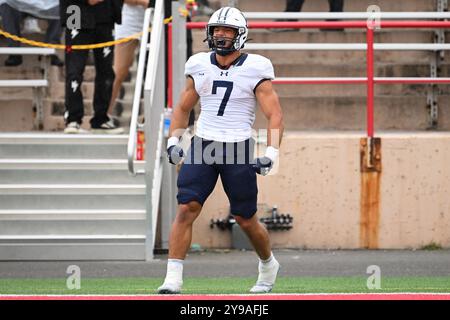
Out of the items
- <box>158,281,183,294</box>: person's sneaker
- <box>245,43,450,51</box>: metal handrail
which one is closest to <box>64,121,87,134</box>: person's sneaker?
<box>245,43,450,51</box>: metal handrail

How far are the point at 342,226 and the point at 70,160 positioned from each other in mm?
2948

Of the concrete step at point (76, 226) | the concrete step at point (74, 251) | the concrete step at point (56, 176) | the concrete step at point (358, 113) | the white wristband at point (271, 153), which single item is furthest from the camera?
the concrete step at point (358, 113)

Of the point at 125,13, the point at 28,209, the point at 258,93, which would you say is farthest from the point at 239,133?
the point at 125,13

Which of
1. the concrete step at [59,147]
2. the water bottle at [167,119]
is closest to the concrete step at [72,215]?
the concrete step at [59,147]

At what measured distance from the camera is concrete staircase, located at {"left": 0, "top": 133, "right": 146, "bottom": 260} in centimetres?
1326

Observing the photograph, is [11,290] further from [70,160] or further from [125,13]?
[125,13]

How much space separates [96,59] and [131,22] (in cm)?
81

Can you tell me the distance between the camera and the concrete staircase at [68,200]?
13258 millimetres

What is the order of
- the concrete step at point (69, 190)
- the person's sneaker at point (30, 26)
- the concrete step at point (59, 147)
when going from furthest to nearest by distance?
the person's sneaker at point (30, 26) < the concrete step at point (59, 147) < the concrete step at point (69, 190)

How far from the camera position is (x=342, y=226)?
1435 centimetres

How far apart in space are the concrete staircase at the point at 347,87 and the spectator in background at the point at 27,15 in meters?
1.69

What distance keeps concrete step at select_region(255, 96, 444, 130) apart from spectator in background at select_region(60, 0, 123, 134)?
2023mm

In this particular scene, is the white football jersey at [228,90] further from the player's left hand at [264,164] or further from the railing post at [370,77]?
the railing post at [370,77]
